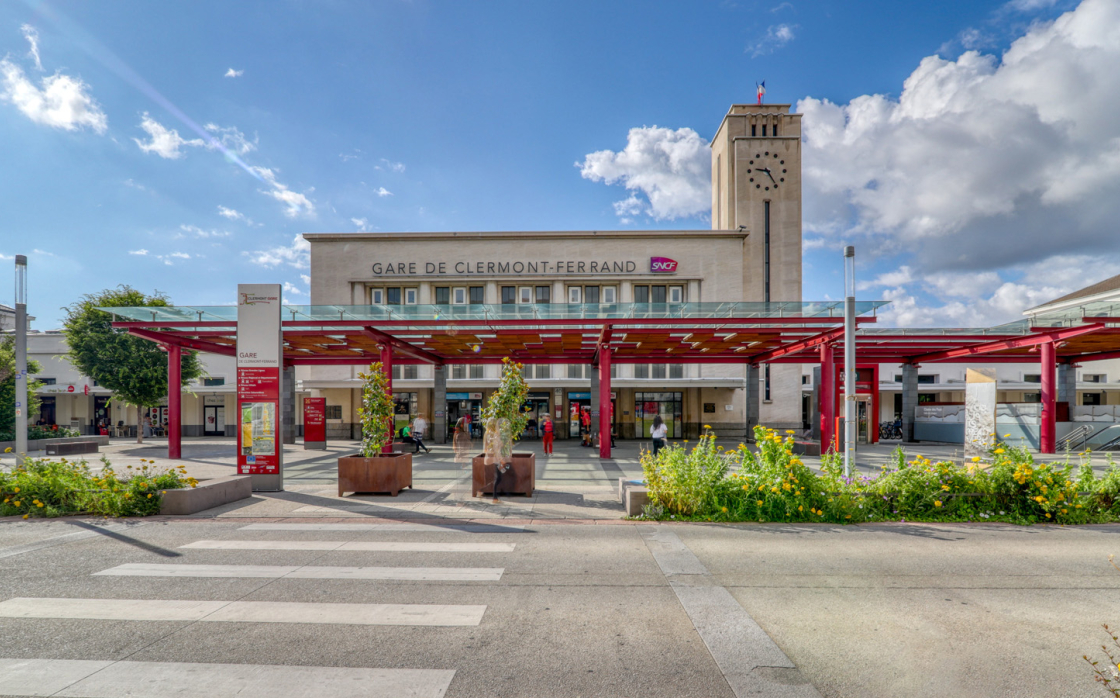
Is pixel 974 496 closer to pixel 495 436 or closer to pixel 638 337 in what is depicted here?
pixel 495 436

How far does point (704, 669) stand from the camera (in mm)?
4008

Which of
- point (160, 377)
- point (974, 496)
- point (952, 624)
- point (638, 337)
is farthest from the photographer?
point (160, 377)

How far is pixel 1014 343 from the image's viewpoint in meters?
22.4

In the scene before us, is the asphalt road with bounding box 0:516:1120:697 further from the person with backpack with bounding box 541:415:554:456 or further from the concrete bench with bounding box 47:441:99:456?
the concrete bench with bounding box 47:441:99:456

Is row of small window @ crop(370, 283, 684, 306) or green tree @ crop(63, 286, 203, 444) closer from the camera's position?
green tree @ crop(63, 286, 203, 444)

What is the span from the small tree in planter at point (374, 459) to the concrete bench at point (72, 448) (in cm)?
1796

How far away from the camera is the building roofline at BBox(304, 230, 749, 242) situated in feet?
110

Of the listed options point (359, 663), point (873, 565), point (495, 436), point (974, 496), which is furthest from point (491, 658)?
point (974, 496)

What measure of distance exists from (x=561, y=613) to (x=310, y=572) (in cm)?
320

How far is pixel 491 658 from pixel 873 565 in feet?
16.3

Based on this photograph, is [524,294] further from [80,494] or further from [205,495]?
[80,494]

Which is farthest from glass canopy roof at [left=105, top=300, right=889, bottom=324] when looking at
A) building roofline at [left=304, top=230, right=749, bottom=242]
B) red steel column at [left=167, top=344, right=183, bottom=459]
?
building roofline at [left=304, top=230, right=749, bottom=242]

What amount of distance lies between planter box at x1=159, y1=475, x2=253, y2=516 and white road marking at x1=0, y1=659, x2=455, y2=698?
19.8 ft

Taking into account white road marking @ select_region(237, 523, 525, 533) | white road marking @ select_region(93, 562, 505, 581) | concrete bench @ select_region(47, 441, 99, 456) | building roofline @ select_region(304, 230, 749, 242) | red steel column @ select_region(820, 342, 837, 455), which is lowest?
concrete bench @ select_region(47, 441, 99, 456)
